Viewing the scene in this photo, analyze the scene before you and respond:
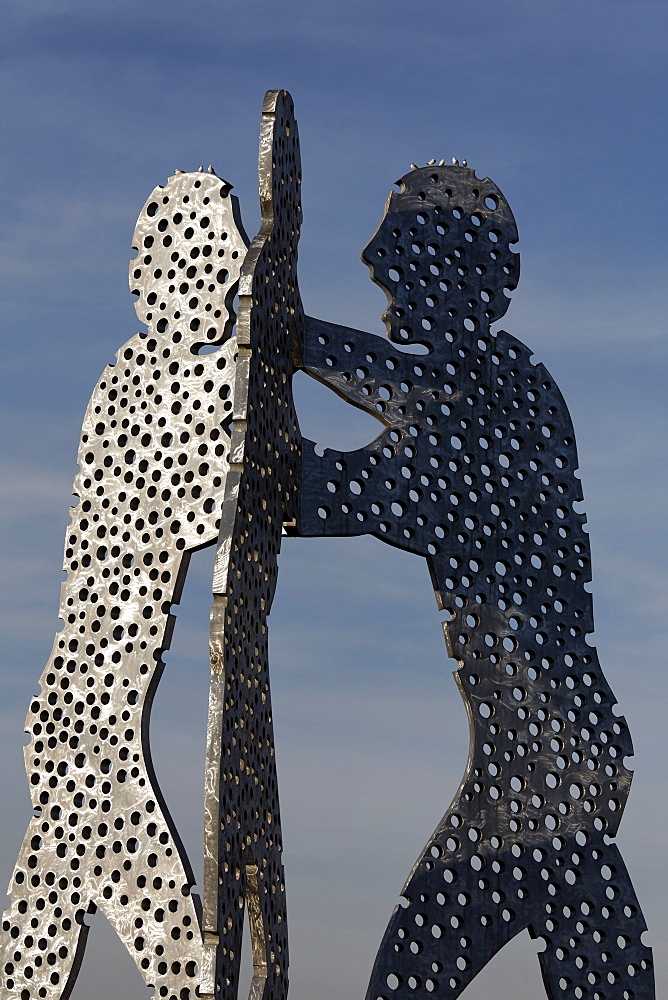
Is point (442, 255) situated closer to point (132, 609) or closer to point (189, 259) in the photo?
point (189, 259)

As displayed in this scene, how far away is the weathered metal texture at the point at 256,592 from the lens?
761cm

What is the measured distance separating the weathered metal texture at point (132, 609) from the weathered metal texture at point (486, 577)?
1.90 ft

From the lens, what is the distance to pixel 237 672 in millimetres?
7824

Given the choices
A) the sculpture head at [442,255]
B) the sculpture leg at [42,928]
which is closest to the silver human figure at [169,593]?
the sculpture leg at [42,928]

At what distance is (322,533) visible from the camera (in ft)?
28.8

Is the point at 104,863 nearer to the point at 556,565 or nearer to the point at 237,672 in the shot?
the point at 237,672

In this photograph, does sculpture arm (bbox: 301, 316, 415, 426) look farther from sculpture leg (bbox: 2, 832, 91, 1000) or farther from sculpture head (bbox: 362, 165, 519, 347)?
sculpture leg (bbox: 2, 832, 91, 1000)

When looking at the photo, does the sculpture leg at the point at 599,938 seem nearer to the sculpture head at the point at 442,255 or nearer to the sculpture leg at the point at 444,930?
the sculpture leg at the point at 444,930

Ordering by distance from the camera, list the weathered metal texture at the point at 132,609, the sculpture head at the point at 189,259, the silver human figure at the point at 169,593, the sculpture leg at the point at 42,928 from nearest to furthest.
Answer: the silver human figure at the point at 169,593
the weathered metal texture at the point at 132,609
the sculpture leg at the point at 42,928
the sculpture head at the point at 189,259

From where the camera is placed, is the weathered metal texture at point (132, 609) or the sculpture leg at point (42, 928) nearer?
the weathered metal texture at point (132, 609)

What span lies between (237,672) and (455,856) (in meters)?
1.67

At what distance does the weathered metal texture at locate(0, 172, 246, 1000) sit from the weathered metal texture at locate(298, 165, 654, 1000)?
0.58m

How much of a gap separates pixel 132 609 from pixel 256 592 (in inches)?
39.4

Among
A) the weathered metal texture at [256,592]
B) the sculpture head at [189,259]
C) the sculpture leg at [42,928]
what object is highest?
the sculpture head at [189,259]
